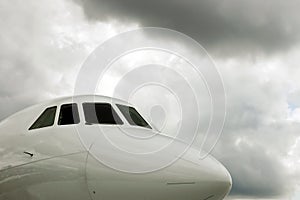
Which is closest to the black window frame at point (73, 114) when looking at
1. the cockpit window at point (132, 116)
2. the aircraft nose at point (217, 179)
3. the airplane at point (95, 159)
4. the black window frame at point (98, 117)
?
the airplane at point (95, 159)

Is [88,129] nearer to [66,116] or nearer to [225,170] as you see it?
[66,116]

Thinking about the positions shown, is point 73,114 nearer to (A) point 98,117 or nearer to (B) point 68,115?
(B) point 68,115

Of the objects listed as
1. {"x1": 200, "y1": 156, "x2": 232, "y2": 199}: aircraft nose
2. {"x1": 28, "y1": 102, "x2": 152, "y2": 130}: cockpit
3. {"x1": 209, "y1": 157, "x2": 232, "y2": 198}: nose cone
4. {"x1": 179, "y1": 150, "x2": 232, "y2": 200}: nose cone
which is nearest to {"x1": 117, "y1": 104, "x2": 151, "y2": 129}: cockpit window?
{"x1": 28, "y1": 102, "x2": 152, "y2": 130}: cockpit

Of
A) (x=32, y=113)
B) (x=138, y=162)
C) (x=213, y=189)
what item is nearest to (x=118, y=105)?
(x=32, y=113)

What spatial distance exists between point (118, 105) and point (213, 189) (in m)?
4.20

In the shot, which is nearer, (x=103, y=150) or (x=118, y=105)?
(x=103, y=150)

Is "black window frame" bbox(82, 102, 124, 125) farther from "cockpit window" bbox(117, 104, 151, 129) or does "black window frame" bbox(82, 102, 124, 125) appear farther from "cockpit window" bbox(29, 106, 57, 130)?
"cockpit window" bbox(29, 106, 57, 130)

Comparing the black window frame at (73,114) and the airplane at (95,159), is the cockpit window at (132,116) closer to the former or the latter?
the airplane at (95,159)

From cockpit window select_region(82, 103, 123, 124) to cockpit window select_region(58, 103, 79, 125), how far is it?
244mm

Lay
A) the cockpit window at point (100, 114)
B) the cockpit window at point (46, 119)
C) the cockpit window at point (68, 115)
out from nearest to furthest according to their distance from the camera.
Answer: the cockpit window at point (100, 114)
the cockpit window at point (68, 115)
the cockpit window at point (46, 119)

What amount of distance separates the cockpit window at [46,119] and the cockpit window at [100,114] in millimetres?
935

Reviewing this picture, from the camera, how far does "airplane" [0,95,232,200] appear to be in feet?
25.9

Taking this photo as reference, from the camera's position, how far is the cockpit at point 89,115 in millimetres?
10219

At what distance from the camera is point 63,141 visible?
376 inches
